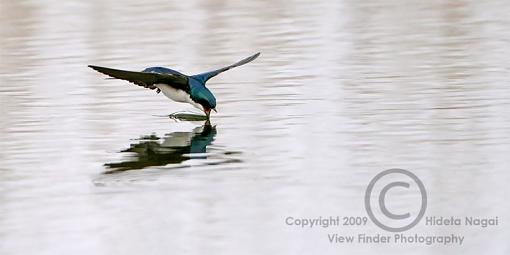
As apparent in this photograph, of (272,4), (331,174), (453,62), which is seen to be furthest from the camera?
(272,4)

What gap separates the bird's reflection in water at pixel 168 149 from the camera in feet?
24.7

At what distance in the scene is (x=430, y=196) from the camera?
21.5 feet

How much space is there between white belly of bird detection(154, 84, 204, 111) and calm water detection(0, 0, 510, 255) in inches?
6.6

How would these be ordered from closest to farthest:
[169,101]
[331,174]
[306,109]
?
[331,174] < [306,109] < [169,101]

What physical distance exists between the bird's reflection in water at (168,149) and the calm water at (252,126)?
2 centimetres

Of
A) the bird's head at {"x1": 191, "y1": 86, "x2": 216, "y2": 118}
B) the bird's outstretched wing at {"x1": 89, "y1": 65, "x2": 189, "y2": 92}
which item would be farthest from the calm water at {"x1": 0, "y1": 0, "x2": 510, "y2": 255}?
the bird's outstretched wing at {"x1": 89, "y1": 65, "x2": 189, "y2": 92}

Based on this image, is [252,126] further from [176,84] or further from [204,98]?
[176,84]

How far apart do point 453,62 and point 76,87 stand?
232 centimetres

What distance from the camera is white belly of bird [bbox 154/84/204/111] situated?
842cm

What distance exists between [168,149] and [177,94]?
63 cm

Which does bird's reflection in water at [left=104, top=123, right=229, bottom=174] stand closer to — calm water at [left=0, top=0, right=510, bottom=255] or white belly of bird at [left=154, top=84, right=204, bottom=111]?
calm water at [left=0, top=0, right=510, bottom=255]

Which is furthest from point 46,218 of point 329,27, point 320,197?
point 329,27

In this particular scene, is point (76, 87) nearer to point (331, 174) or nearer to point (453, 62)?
point (453, 62)

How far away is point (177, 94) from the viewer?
8.45m
